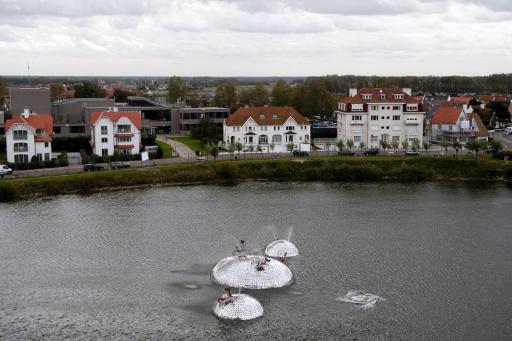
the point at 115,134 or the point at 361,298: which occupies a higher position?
the point at 115,134

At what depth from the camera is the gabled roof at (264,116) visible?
58203 millimetres

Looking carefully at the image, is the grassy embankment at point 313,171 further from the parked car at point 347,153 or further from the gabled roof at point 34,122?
the gabled roof at point 34,122

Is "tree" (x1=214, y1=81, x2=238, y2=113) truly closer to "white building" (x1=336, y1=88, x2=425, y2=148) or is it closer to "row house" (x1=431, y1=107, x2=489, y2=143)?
"white building" (x1=336, y1=88, x2=425, y2=148)

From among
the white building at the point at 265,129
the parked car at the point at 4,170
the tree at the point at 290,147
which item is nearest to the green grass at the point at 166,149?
the white building at the point at 265,129

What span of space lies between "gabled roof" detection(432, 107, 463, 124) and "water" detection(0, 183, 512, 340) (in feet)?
64.2

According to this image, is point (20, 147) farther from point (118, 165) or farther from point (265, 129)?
point (265, 129)

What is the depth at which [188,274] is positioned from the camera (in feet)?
88.2

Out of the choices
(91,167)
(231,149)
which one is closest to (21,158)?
(91,167)

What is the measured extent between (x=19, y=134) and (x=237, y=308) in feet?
107

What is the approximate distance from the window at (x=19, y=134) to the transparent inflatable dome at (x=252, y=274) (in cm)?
2832

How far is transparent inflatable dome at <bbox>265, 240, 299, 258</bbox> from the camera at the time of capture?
1153 inches

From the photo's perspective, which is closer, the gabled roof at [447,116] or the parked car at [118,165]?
the parked car at [118,165]

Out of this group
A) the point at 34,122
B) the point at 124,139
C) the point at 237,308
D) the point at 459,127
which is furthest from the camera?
the point at 459,127

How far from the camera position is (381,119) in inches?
2306
